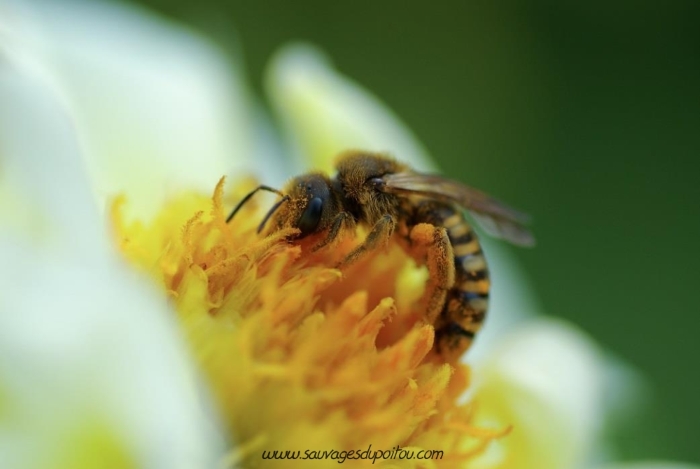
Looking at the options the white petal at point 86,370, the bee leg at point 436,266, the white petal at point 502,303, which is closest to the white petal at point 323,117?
the white petal at point 502,303

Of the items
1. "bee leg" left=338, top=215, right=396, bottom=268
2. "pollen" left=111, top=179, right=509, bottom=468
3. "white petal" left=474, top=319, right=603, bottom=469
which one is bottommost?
"white petal" left=474, top=319, right=603, bottom=469

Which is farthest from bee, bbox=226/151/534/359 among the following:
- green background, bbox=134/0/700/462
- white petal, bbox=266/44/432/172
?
green background, bbox=134/0/700/462

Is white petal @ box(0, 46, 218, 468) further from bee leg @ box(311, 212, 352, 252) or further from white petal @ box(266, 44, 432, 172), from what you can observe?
white petal @ box(266, 44, 432, 172)

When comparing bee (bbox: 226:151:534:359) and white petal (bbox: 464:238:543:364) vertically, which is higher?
bee (bbox: 226:151:534:359)

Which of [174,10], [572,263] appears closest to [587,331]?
[572,263]

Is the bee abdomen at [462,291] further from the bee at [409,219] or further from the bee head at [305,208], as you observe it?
the bee head at [305,208]

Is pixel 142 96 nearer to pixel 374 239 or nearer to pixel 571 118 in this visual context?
pixel 374 239

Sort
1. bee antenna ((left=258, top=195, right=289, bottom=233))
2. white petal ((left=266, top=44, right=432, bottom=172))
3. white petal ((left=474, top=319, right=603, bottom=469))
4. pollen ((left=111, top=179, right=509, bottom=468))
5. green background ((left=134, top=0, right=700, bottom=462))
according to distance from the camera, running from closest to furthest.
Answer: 1. pollen ((left=111, top=179, right=509, bottom=468))
2. bee antenna ((left=258, top=195, right=289, bottom=233))
3. white petal ((left=474, top=319, right=603, bottom=469))
4. white petal ((left=266, top=44, right=432, bottom=172))
5. green background ((left=134, top=0, right=700, bottom=462))

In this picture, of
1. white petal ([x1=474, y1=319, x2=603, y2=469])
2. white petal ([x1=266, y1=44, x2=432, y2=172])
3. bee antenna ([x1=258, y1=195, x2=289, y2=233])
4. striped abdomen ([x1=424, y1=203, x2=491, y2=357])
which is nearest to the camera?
bee antenna ([x1=258, y1=195, x2=289, y2=233])
